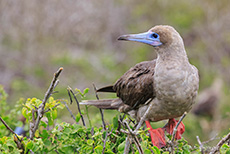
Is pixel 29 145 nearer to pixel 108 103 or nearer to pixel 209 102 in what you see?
pixel 108 103

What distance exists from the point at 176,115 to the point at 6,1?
21.5 ft

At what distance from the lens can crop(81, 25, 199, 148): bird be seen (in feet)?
11.1

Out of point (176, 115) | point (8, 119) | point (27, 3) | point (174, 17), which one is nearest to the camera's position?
point (8, 119)

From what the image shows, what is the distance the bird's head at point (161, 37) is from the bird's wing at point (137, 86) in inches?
11.7

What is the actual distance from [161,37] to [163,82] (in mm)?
405

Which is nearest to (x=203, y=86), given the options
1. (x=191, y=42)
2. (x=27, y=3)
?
(x=191, y=42)

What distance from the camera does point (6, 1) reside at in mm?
9039

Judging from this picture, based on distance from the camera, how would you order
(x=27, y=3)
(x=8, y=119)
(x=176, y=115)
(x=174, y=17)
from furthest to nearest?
(x=174, y=17) → (x=27, y=3) → (x=176, y=115) → (x=8, y=119)

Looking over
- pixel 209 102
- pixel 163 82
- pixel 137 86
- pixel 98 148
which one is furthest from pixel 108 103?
pixel 209 102

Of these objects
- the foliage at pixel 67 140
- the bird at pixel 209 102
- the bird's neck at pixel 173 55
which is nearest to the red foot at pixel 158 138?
the foliage at pixel 67 140

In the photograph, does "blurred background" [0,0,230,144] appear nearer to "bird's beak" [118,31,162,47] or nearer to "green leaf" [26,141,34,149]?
"bird's beak" [118,31,162,47]

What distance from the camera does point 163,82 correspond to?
136 inches

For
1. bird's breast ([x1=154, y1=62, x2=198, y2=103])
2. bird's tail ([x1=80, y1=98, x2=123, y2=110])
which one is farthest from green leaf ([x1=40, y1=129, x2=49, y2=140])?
bird's tail ([x1=80, y1=98, x2=123, y2=110])

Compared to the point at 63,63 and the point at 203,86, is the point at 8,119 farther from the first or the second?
the point at 203,86
